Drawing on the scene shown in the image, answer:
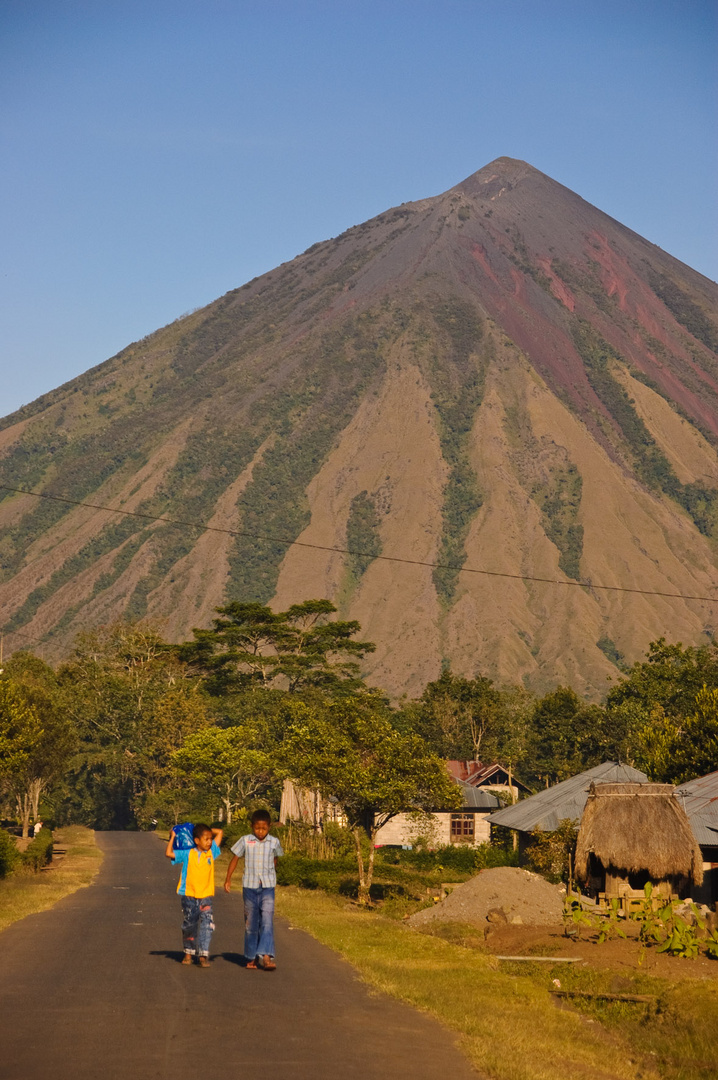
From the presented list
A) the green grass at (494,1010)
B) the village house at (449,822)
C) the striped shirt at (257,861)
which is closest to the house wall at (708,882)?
the green grass at (494,1010)

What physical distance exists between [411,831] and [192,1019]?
5577 cm

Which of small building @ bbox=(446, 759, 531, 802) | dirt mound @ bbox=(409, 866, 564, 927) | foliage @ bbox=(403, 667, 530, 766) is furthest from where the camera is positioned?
foliage @ bbox=(403, 667, 530, 766)

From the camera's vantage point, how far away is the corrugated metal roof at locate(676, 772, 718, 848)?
33.9 m

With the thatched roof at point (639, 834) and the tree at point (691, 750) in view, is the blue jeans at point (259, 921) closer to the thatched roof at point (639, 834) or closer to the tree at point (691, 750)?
the thatched roof at point (639, 834)

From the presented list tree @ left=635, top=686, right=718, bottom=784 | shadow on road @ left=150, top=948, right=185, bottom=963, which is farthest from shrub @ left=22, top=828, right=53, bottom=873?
tree @ left=635, top=686, right=718, bottom=784

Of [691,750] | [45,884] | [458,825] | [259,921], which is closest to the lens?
[259,921]

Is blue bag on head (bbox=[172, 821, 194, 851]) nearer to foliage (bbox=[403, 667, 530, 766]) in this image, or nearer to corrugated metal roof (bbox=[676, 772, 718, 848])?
corrugated metal roof (bbox=[676, 772, 718, 848])

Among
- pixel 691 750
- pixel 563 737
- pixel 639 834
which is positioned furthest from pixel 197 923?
pixel 563 737

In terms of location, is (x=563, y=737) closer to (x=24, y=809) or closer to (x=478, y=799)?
(x=478, y=799)

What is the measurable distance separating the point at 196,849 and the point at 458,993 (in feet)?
13.2

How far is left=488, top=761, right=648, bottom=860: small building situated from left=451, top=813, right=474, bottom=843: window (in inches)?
664

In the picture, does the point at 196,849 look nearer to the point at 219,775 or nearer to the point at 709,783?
the point at 709,783

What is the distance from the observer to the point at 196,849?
16203mm

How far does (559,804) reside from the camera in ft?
148
